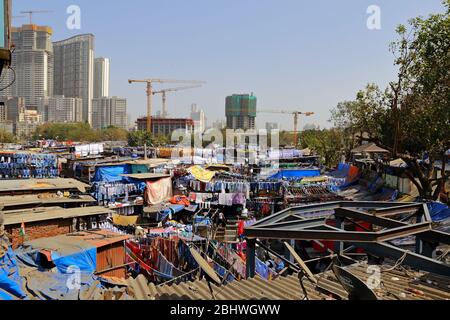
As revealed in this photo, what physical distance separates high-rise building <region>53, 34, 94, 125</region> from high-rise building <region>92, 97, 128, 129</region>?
7529 millimetres

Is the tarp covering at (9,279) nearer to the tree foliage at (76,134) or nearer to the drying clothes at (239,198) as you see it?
the drying clothes at (239,198)

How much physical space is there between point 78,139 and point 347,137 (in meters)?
80.7

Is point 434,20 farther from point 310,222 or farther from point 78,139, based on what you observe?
point 78,139

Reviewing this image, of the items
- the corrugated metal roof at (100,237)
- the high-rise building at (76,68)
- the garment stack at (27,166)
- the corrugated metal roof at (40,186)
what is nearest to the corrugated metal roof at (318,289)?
the corrugated metal roof at (100,237)

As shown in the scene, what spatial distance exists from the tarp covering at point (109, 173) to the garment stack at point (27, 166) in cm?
734

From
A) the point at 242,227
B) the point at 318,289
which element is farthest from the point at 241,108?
the point at 318,289

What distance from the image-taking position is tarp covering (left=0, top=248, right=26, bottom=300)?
6.84 m

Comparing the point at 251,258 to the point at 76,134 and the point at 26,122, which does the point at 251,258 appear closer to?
the point at 76,134

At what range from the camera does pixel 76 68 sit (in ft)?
411

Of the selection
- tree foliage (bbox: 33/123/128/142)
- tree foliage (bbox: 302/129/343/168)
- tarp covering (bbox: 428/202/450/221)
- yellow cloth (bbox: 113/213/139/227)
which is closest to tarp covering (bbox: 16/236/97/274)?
yellow cloth (bbox: 113/213/139/227)

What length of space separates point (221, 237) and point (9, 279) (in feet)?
38.0

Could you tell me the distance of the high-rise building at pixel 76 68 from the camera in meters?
112

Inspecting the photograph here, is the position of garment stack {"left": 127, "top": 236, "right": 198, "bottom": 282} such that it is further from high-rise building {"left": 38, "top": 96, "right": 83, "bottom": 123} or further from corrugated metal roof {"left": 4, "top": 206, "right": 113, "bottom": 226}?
high-rise building {"left": 38, "top": 96, "right": 83, "bottom": 123}
